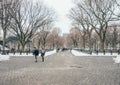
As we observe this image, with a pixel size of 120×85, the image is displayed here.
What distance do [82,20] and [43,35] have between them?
36.1 metres

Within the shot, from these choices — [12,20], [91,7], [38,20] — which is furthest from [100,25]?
[12,20]

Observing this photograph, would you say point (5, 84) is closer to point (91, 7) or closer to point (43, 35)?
point (91, 7)

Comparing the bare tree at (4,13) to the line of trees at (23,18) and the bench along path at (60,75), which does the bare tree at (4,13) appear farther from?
the bench along path at (60,75)

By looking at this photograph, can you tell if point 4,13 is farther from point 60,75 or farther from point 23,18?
point 60,75

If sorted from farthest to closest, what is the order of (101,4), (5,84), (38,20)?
(38,20)
(101,4)
(5,84)

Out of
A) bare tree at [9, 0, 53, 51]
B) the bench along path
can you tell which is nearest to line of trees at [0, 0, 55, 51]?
bare tree at [9, 0, 53, 51]

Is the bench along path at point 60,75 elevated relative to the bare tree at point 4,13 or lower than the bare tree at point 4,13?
lower

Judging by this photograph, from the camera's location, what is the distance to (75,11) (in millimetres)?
62969

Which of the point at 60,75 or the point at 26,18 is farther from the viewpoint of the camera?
the point at 26,18

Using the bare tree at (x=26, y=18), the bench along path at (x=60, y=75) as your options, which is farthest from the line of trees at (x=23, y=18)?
the bench along path at (x=60, y=75)

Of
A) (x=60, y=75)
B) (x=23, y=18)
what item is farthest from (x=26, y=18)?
(x=60, y=75)

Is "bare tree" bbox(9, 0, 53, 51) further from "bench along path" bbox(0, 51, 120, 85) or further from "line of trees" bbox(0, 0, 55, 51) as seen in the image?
"bench along path" bbox(0, 51, 120, 85)

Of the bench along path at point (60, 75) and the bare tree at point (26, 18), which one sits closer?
the bench along path at point (60, 75)

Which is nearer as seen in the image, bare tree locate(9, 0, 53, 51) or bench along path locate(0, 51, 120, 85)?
bench along path locate(0, 51, 120, 85)
